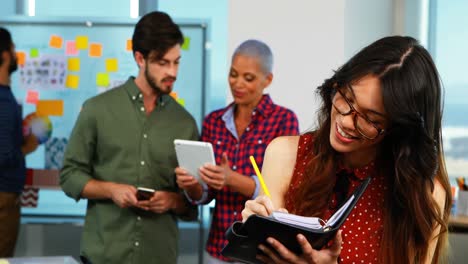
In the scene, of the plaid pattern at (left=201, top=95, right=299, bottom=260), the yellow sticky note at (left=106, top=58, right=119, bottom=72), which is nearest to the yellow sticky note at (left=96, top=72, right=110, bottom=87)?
the yellow sticky note at (left=106, top=58, right=119, bottom=72)

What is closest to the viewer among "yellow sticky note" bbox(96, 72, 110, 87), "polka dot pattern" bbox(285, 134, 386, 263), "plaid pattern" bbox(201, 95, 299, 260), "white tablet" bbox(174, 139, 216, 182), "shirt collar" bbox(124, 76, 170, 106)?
"polka dot pattern" bbox(285, 134, 386, 263)

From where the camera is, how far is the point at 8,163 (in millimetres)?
4477

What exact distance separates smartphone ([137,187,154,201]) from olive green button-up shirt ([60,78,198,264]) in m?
0.13

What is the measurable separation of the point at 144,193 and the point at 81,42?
2543mm

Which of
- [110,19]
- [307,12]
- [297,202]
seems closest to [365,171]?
[297,202]

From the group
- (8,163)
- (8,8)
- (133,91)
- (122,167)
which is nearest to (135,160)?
(122,167)

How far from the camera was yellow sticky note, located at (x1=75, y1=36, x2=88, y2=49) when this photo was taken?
5.63 metres

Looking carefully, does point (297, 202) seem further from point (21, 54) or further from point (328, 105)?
point (21, 54)

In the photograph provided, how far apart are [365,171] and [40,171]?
12.2 ft

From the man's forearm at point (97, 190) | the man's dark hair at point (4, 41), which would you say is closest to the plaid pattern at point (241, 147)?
the man's forearm at point (97, 190)

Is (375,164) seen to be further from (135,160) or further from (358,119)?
(135,160)

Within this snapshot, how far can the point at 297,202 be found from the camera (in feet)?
7.29

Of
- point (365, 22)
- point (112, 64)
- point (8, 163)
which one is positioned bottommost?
point (8, 163)

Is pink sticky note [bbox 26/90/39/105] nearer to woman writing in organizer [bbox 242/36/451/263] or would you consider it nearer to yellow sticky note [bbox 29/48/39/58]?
yellow sticky note [bbox 29/48/39/58]
